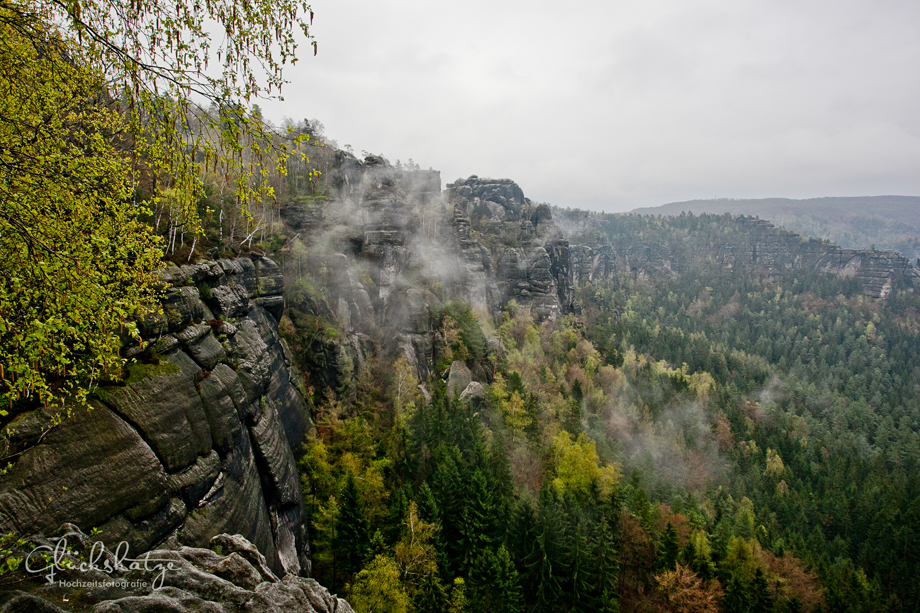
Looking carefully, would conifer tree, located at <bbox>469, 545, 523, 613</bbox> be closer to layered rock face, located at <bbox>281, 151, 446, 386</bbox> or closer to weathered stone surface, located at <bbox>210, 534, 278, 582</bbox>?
weathered stone surface, located at <bbox>210, 534, 278, 582</bbox>

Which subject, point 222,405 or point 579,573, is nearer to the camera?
point 222,405

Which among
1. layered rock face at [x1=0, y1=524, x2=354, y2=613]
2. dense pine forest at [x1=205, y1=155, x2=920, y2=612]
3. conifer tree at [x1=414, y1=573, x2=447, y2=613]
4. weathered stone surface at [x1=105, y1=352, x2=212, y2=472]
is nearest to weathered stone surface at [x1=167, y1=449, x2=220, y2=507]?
weathered stone surface at [x1=105, y1=352, x2=212, y2=472]

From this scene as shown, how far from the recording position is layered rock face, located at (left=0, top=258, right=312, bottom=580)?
916cm

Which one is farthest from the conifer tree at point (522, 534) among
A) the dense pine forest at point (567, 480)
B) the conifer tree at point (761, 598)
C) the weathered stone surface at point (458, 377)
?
the weathered stone surface at point (458, 377)

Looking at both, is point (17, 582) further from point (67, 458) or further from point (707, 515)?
point (707, 515)

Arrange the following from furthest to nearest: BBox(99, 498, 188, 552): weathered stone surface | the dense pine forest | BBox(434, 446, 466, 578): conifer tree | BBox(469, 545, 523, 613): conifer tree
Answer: BBox(434, 446, 466, 578): conifer tree
the dense pine forest
BBox(469, 545, 523, 613): conifer tree
BBox(99, 498, 188, 552): weathered stone surface

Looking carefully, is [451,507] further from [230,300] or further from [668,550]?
[230,300]

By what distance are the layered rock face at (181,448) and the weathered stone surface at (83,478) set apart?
24mm

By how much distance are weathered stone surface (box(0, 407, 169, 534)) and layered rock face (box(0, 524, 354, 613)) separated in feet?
2.45

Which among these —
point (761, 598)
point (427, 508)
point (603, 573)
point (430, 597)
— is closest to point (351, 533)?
point (427, 508)

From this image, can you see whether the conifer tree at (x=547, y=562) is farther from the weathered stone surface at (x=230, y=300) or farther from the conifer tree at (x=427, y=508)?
the weathered stone surface at (x=230, y=300)

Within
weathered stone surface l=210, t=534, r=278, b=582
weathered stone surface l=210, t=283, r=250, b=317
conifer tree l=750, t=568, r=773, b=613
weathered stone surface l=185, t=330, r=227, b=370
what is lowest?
conifer tree l=750, t=568, r=773, b=613

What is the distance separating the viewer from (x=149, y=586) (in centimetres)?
762

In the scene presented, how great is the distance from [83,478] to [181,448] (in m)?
3.72
